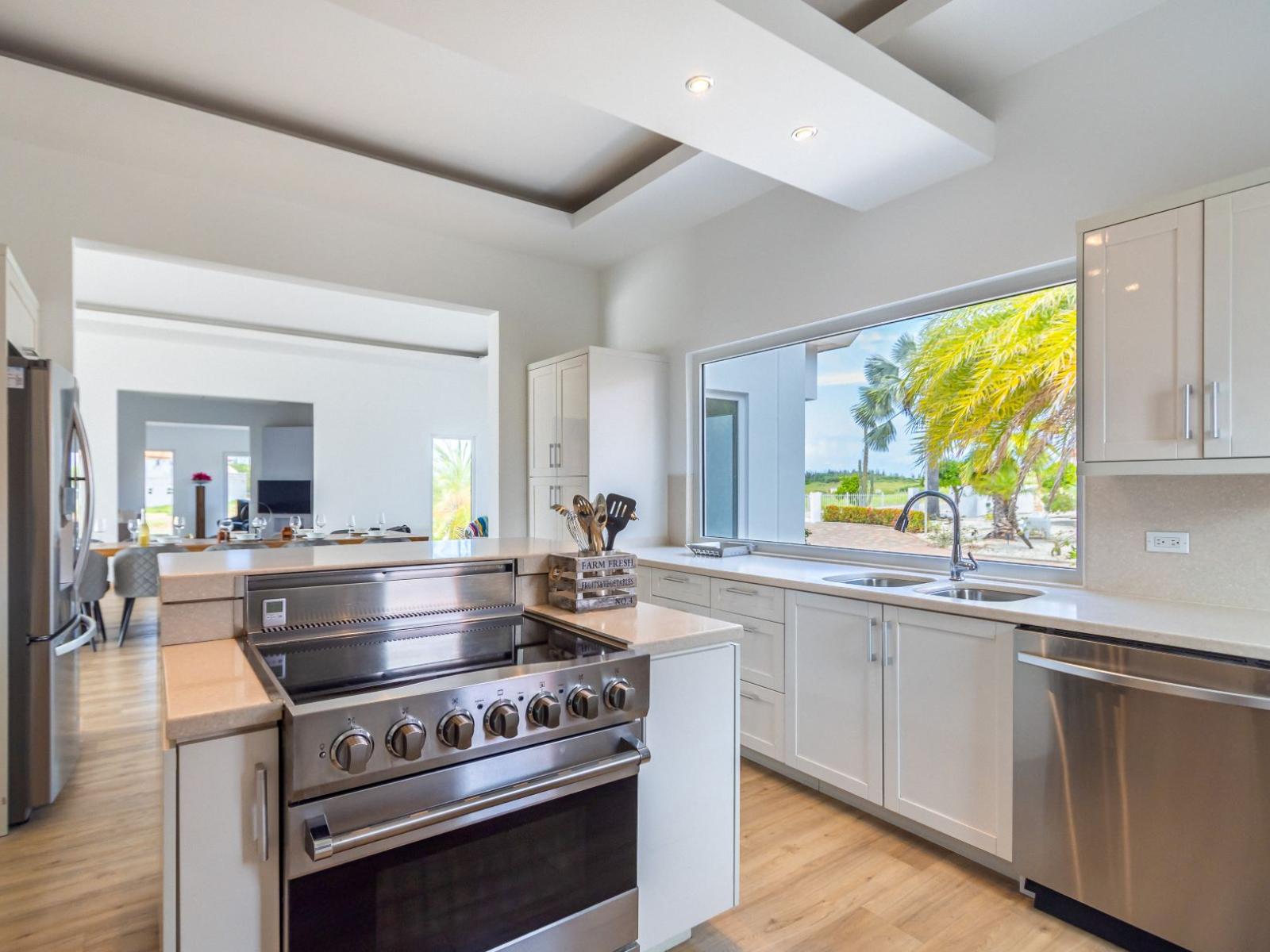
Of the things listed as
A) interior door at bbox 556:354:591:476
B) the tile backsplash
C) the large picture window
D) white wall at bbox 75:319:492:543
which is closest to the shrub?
the large picture window

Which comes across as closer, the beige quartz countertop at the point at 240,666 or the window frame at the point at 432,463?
the beige quartz countertop at the point at 240,666

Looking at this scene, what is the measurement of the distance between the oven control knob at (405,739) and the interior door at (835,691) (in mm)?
1736

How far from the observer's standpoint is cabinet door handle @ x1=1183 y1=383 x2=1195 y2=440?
75.1 inches

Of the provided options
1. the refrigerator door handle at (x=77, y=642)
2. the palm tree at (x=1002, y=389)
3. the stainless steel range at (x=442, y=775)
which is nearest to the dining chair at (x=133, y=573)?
the refrigerator door handle at (x=77, y=642)

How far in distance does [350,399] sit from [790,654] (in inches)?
274

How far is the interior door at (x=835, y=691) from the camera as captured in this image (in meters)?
2.45

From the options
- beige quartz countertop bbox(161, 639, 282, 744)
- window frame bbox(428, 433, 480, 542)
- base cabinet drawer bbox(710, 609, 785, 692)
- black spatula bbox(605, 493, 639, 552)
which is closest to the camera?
beige quartz countertop bbox(161, 639, 282, 744)

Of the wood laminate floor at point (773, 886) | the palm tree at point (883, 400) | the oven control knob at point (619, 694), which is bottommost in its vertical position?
the wood laminate floor at point (773, 886)

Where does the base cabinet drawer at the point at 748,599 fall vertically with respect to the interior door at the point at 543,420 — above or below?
below

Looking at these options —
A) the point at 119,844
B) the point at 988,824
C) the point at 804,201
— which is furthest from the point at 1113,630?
the point at 119,844

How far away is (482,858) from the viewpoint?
1.40m

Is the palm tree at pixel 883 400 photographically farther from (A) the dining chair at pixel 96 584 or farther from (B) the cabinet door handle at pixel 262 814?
(A) the dining chair at pixel 96 584

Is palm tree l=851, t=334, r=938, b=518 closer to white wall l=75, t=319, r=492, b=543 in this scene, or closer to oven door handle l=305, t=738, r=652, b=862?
oven door handle l=305, t=738, r=652, b=862

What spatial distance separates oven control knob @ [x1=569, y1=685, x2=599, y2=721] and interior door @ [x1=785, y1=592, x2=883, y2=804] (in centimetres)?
134
